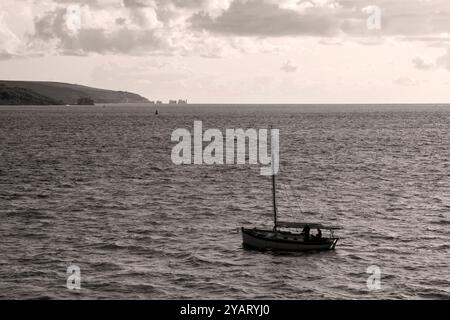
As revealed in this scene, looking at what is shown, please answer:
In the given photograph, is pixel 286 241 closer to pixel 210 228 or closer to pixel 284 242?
pixel 284 242

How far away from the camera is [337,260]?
46719 mm

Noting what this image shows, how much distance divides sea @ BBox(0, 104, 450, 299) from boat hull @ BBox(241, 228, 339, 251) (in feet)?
2.32

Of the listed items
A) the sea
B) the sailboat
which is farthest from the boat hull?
the sea

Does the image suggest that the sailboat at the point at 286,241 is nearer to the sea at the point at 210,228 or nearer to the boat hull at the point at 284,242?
the boat hull at the point at 284,242

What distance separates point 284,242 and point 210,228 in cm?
952

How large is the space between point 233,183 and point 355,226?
29500 millimetres

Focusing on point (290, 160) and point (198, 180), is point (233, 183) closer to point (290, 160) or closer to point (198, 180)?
point (198, 180)

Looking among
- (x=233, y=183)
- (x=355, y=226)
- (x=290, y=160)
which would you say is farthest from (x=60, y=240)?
(x=290, y=160)

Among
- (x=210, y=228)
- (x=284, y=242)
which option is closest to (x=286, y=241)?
(x=284, y=242)

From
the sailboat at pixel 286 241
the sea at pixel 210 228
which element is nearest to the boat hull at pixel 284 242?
the sailboat at pixel 286 241

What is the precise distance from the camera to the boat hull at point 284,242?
4916cm

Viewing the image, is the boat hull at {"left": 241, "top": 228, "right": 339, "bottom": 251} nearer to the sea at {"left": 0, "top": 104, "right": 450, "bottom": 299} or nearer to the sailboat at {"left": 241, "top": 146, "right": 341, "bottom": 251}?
the sailboat at {"left": 241, "top": 146, "right": 341, "bottom": 251}

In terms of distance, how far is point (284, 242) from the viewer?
1934 inches

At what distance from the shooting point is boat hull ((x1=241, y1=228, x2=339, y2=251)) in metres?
49.2
